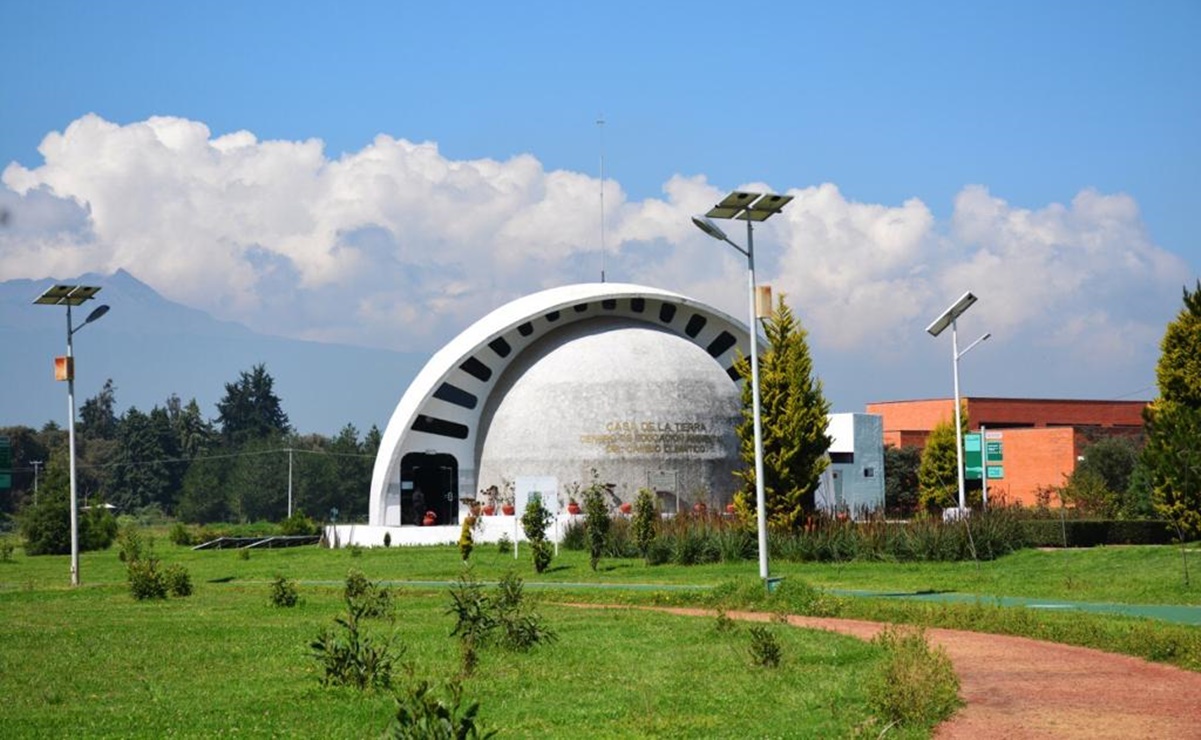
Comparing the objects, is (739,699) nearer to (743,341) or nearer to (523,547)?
(523,547)

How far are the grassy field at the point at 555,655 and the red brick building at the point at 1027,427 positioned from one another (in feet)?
119

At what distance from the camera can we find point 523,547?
40531 millimetres

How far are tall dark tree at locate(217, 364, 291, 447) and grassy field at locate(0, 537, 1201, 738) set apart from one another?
89610 mm

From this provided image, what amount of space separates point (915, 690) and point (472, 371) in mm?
41058

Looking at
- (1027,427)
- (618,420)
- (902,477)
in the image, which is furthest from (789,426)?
(1027,427)

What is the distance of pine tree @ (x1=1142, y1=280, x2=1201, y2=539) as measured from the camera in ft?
96.0

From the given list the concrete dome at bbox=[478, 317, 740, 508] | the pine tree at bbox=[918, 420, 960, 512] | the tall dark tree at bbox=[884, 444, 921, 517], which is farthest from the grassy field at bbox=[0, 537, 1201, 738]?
the tall dark tree at bbox=[884, 444, 921, 517]

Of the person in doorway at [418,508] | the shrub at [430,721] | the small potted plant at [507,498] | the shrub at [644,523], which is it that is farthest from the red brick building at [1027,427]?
the shrub at [430,721]

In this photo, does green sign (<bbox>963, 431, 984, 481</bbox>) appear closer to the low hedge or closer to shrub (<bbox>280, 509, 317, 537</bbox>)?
the low hedge

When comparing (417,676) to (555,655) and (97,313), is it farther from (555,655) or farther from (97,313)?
(97,313)

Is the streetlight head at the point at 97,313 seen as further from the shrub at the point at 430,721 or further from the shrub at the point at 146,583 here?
the shrub at the point at 430,721

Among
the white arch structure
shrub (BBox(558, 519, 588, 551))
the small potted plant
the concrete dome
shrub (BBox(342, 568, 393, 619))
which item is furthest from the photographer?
the white arch structure

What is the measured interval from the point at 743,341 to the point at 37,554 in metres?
26.8

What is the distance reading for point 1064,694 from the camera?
473 inches
